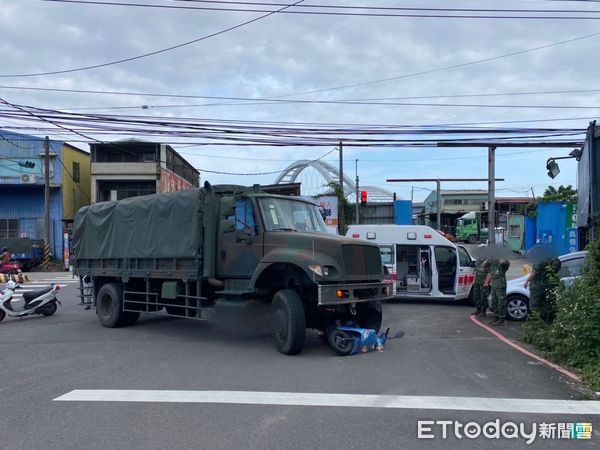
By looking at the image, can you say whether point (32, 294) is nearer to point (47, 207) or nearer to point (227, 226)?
point (227, 226)

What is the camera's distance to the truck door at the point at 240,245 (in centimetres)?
949

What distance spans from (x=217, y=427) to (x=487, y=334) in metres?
7.27

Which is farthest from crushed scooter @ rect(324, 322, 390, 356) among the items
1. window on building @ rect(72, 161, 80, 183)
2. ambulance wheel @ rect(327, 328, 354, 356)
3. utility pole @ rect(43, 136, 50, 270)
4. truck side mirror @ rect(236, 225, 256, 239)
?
window on building @ rect(72, 161, 80, 183)

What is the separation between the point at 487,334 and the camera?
10.8 m

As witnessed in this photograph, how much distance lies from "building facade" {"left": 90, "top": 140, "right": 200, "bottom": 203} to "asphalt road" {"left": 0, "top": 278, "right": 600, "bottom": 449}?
27.7 metres

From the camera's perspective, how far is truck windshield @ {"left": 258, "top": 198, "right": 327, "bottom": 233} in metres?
9.58

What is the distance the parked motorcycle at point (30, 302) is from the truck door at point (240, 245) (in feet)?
20.1

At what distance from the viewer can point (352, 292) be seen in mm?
8609

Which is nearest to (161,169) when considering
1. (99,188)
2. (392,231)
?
(99,188)

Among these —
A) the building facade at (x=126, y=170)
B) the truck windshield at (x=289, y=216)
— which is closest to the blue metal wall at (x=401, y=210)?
the building facade at (x=126, y=170)

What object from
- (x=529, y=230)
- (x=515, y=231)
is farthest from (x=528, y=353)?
(x=515, y=231)

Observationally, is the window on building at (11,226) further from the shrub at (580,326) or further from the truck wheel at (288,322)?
the shrub at (580,326)

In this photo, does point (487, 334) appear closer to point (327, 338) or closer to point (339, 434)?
→ point (327, 338)

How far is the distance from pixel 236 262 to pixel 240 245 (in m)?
0.33
